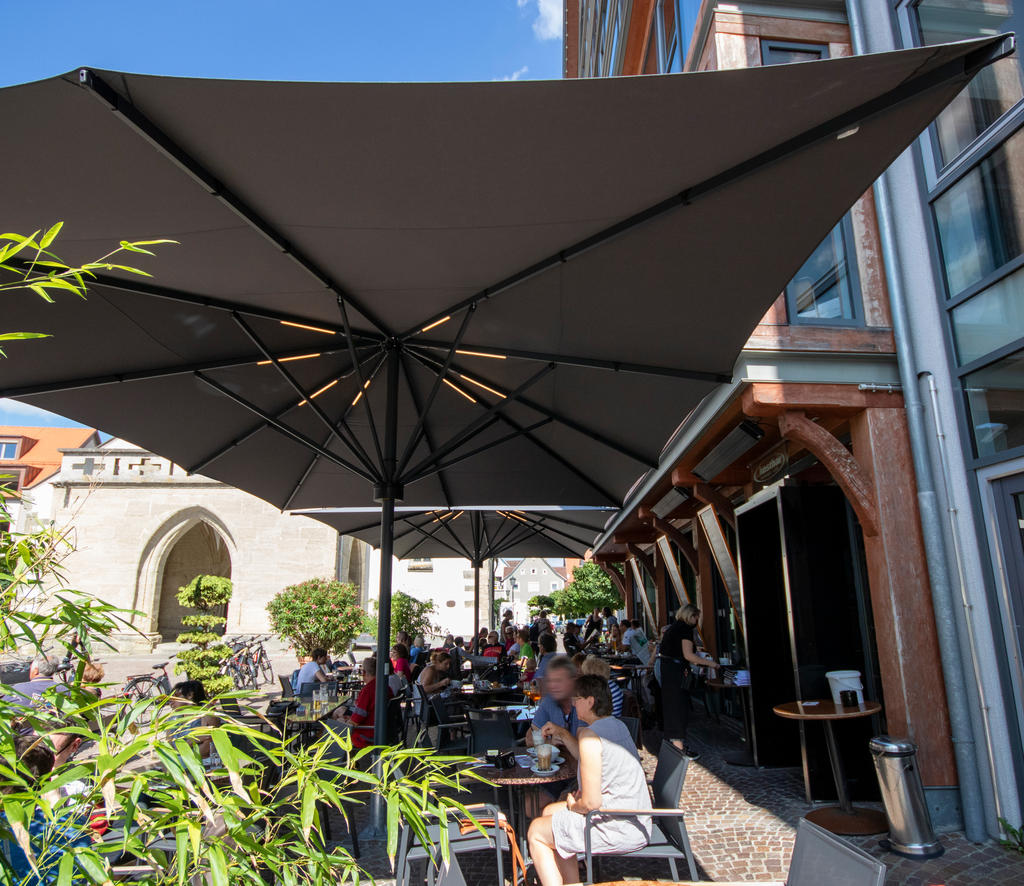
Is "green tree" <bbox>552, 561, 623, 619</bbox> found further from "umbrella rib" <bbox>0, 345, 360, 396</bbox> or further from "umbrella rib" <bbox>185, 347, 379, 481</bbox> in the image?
"umbrella rib" <bbox>0, 345, 360, 396</bbox>

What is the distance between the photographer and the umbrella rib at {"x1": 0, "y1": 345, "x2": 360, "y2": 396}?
482cm

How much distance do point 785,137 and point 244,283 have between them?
287 cm

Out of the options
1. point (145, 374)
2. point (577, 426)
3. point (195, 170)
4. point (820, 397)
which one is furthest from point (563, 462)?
point (195, 170)

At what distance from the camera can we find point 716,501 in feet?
27.7

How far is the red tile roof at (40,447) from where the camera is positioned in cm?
3966

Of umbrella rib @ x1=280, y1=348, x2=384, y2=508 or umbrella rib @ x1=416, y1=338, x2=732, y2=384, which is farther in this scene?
umbrella rib @ x1=280, y1=348, x2=384, y2=508

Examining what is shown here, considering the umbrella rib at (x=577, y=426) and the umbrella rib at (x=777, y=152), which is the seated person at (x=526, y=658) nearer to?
the umbrella rib at (x=577, y=426)

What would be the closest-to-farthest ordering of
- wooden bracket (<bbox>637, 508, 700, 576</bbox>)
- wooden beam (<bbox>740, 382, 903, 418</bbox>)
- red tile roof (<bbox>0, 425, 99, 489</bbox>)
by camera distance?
1. wooden beam (<bbox>740, 382, 903, 418</bbox>)
2. wooden bracket (<bbox>637, 508, 700, 576</bbox>)
3. red tile roof (<bbox>0, 425, 99, 489</bbox>)

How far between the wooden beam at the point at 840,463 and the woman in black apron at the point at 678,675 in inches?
108

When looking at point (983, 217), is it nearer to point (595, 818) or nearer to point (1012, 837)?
point (1012, 837)

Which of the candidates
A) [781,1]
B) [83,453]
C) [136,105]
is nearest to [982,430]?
[781,1]

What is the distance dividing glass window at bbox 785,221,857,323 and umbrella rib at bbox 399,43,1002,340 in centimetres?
352

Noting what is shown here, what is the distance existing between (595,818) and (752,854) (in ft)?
6.28

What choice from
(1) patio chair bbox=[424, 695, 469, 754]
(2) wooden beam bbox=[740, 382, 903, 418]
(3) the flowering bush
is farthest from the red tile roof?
(2) wooden beam bbox=[740, 382, 903, 418]
